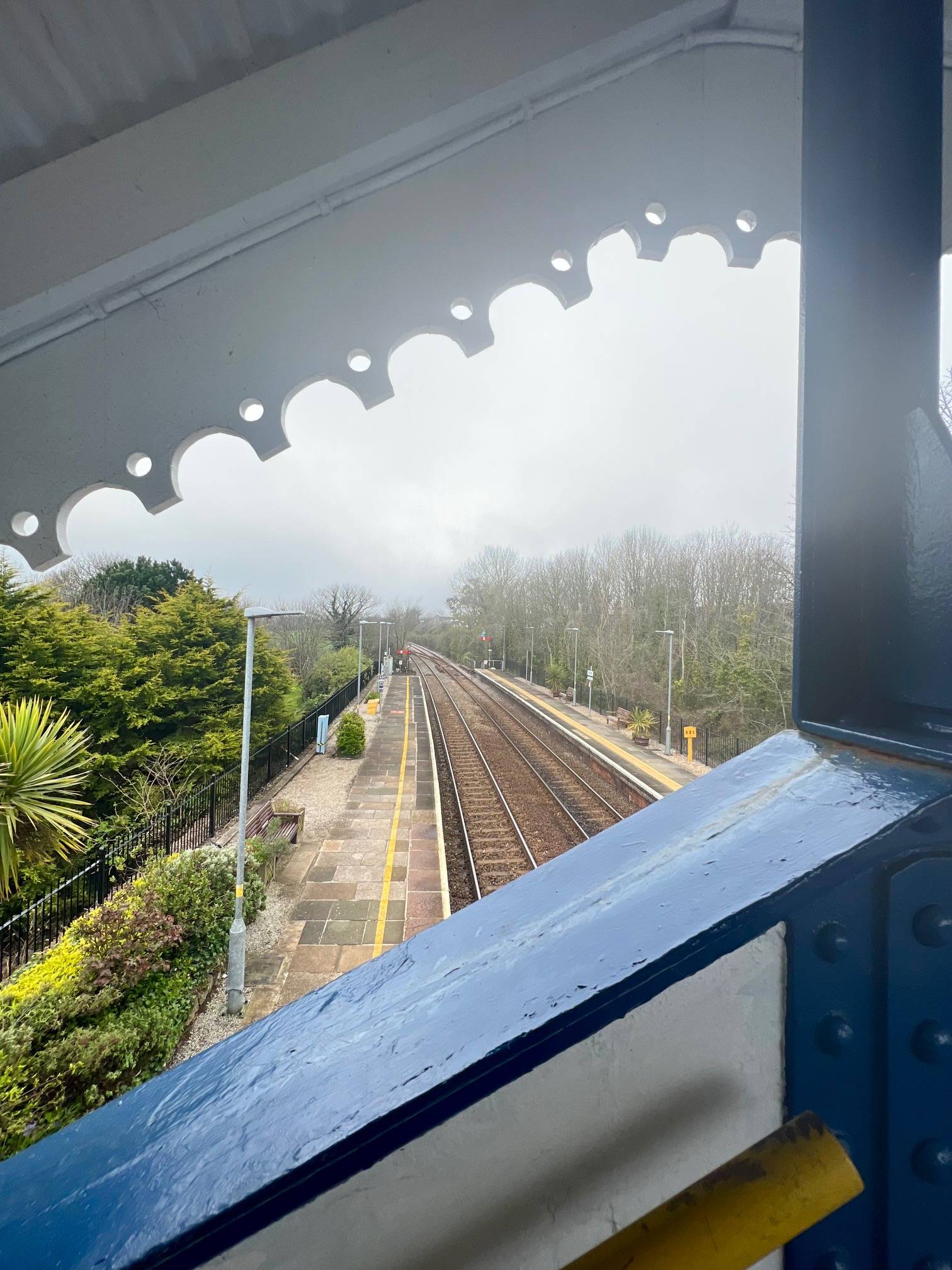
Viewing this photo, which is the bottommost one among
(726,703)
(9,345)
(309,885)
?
(309,885)

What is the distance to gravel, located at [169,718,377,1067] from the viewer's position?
3.87 meters

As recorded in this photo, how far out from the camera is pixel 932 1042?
345 millimetres

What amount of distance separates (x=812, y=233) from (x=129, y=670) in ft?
30.4

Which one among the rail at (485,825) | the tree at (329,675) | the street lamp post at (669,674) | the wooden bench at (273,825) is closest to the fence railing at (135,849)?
the wooden bench at (273,825)

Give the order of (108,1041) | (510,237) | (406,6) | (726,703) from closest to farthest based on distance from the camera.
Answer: (406,6)
(510,237)
(108,1041)
(726,703)

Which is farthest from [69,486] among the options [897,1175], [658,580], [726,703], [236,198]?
[658,580]

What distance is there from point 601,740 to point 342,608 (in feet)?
32.9

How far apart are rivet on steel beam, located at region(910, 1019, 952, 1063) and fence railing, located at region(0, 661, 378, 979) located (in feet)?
17.3

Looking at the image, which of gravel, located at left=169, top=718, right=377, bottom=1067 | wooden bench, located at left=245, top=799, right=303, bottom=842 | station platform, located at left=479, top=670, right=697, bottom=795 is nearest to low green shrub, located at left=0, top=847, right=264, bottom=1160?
gravel, located at left=169, top=718, right=377, bottom=1067

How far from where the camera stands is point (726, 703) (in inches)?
306

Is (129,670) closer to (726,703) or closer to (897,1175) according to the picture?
(726,703)

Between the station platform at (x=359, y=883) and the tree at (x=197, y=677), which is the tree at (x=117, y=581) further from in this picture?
the station platform at (x=359, y=883)

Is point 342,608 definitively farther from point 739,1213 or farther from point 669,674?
point 739,1213

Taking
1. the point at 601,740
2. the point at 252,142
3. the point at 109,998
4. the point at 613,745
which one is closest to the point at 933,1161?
the point at 252,142
